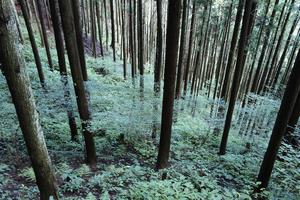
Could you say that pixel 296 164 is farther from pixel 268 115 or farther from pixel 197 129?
pixel 197 129

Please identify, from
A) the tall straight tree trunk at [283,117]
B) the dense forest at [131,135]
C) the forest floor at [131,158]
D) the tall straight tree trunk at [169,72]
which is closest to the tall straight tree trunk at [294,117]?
the dense forest at [131,135]

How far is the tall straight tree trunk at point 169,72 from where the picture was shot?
4.54 m

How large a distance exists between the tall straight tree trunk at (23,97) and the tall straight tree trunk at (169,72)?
2894mm

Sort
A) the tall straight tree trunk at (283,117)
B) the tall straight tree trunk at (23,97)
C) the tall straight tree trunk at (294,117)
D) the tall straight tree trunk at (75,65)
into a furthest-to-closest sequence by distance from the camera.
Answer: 1. the tall straight tree trunk at (294,117)
2. the tall straight tree trunk at (75,65)
3. the tall straight tree trunk at (283,117)
4. the tall straight tree trunk at (23,97)

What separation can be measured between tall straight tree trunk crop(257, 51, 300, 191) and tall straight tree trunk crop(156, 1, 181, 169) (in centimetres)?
231

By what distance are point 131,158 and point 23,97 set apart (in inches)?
208

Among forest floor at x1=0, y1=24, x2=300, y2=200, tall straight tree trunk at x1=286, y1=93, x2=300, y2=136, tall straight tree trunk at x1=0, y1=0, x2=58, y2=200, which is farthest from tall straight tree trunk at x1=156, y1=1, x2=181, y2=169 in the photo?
tall straight tree trunk at x1=286, y1=93, x2=300, y2=136

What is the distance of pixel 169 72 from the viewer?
5.09 meters

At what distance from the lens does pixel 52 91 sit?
23.1 ft

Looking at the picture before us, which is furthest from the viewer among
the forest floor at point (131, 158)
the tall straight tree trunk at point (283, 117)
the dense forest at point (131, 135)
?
the forest floor at point (131, 158)

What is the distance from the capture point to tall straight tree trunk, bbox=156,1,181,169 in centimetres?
454

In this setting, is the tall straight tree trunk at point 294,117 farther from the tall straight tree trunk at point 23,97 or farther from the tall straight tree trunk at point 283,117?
the tall straight tree trunk at point 23,97

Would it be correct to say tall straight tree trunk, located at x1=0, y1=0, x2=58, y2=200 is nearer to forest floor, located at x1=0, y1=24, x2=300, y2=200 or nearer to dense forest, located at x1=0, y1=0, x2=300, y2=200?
dense forest, located at x1=0, y1=0, x2=300, y2=200

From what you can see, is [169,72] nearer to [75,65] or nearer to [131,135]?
[75,65]
